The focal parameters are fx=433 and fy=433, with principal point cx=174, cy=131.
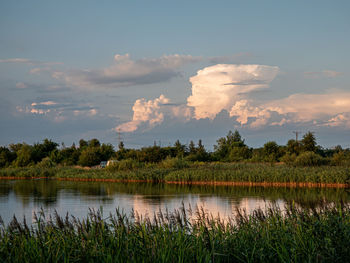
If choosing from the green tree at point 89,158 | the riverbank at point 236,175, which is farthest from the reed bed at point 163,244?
the green tree at point 89,158

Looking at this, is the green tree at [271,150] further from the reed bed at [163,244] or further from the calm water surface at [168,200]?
the reed bed at [163,244]

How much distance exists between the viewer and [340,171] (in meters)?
35.1

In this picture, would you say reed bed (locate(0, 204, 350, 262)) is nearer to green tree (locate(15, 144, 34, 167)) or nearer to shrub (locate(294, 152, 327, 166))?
shrub (locate(294, 152, 327, 166))

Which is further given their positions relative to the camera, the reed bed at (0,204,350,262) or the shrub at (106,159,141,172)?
the shrub at (106,159,141,172)

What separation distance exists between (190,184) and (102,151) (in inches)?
1416

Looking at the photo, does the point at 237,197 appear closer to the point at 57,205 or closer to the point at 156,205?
the point at 156,205

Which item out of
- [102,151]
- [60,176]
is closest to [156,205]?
[60,176]

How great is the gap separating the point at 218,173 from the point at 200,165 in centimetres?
1052

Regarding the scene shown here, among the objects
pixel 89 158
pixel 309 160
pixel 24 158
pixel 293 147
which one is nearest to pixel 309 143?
pixel 293 147

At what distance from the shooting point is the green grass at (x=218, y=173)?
34906 millimetres

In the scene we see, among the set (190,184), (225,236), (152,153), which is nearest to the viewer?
(225,236)

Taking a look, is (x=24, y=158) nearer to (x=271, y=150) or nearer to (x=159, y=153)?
(x=159, y=153)

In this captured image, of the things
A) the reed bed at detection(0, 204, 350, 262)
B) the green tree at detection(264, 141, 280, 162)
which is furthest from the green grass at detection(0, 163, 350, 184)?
Result: the reed bed at detection(0, 204, 350, 262)

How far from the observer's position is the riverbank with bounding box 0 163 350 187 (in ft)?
113
